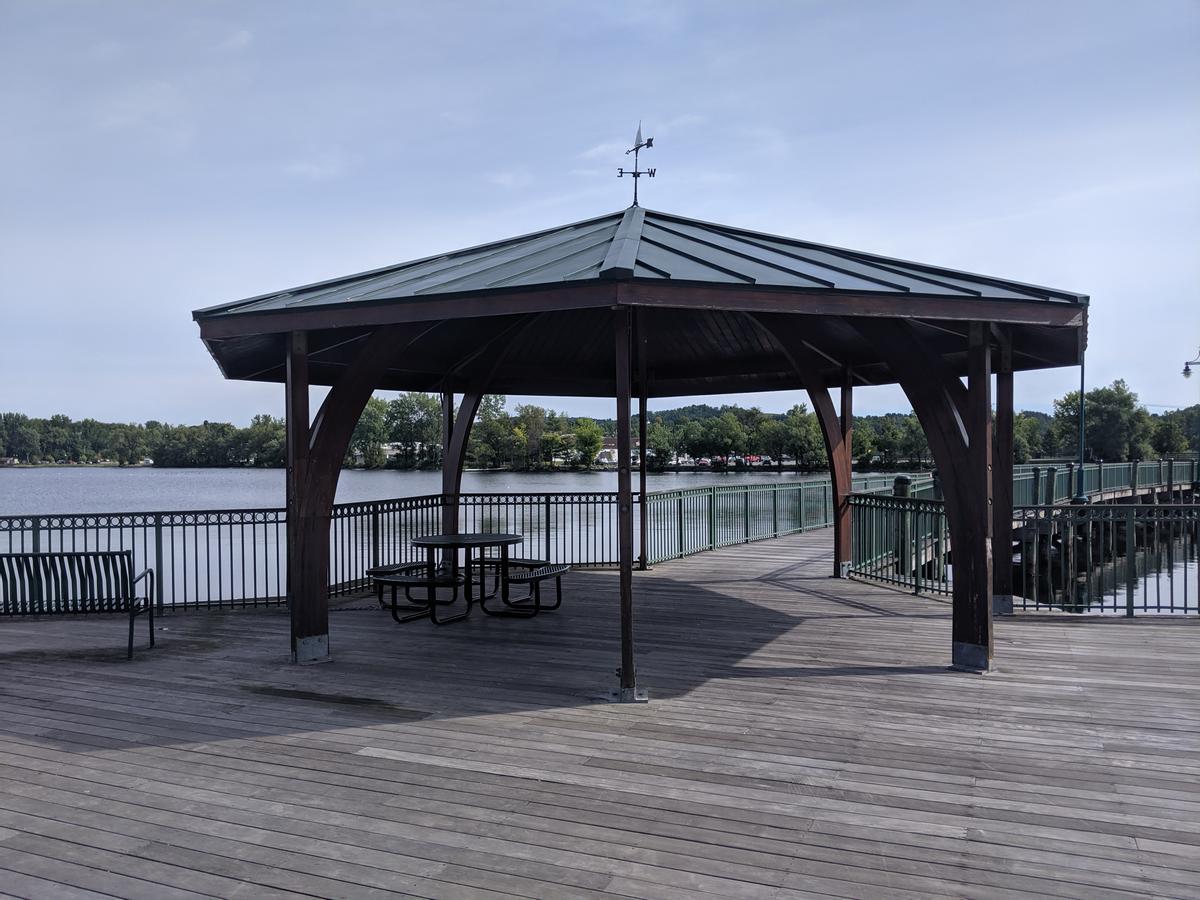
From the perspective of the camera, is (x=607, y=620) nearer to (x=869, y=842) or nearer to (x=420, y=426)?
(x=869, y=842)

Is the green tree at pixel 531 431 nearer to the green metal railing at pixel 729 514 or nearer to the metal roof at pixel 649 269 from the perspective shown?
the green metal railing at pixel 729 514

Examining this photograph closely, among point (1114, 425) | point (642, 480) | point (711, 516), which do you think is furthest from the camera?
point (1114, 425)

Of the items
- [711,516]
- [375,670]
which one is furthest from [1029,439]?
[375,670]

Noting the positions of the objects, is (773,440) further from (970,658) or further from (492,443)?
(970,658)

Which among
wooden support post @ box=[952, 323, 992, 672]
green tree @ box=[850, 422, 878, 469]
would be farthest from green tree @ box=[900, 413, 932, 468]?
wooden support post @ box=[952, 323, 992, 672]

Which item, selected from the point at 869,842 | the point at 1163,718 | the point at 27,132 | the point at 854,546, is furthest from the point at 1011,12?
the point at 27,132

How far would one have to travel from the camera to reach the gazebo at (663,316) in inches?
229

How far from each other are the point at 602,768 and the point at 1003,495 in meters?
6.42

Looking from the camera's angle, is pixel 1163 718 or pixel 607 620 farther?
pixel 607 620

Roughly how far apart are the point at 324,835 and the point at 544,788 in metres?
1.11

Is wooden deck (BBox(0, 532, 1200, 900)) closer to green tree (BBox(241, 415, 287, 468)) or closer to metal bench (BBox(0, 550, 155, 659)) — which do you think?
metal bench (BBox(0, 550, 155, 659))

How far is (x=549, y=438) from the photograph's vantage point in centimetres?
6244

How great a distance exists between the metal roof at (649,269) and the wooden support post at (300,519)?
22.2 inches

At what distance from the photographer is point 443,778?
14.2ft
